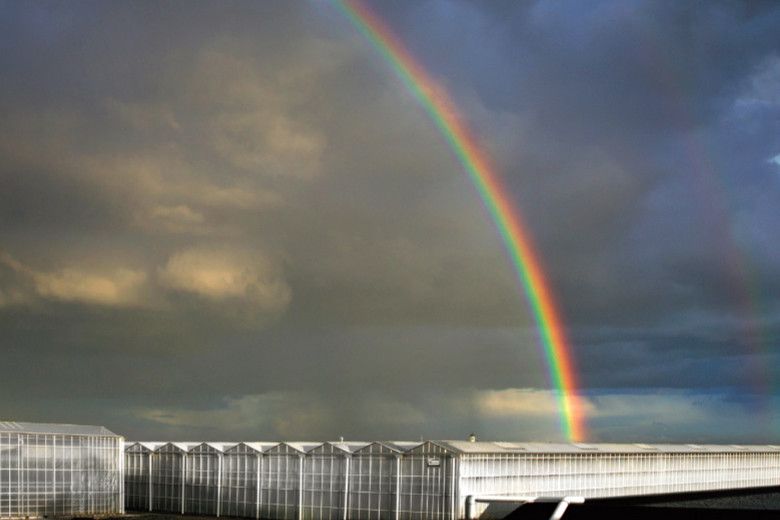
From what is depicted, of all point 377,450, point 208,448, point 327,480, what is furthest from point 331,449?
point 208,448

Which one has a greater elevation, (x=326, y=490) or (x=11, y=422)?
(x=11, y=422)

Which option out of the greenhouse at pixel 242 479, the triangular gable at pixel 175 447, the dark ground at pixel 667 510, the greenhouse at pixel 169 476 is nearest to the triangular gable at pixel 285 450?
the greenhouse at pixel 242 479

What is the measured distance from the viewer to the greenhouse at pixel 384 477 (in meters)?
71.8

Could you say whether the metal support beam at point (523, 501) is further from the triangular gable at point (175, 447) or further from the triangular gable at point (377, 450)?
the triangular gable at point (175, 447)

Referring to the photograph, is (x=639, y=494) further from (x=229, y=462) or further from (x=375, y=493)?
(x=229, y=462)

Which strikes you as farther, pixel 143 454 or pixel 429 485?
pixel 143 454

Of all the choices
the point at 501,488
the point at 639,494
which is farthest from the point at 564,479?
the point at 639,494

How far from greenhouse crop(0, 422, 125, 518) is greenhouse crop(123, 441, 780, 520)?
17.2ft

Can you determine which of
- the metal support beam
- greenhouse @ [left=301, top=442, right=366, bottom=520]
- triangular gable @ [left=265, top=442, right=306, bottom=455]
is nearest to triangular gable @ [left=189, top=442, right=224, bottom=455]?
triangular gable @ [left=265, top=442, right=306, bottom=455]

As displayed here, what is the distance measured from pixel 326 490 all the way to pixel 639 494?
31.9 metres

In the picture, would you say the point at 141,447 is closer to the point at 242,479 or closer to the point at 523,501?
the point at 242,479

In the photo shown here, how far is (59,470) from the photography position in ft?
269

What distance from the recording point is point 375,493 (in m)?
74.8

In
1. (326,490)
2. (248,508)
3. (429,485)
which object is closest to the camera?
(429,485)
